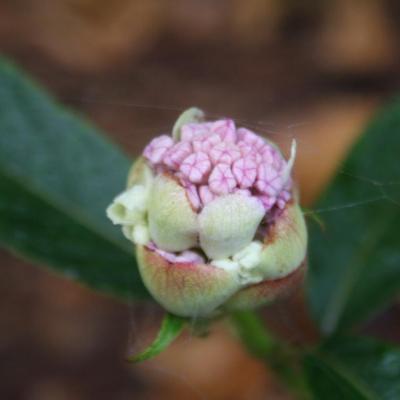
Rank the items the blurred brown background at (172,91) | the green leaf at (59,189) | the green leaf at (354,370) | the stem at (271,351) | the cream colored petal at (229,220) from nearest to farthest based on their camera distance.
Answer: the cream colored petal at (229,220), the green leaf at (354,370), the stem at (271,351), the green leaf at (59,189), the blurred brown background at (172,91)

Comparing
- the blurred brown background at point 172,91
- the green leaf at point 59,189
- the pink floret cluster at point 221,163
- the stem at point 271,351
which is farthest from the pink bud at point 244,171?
the blurred brown background at point 172,91

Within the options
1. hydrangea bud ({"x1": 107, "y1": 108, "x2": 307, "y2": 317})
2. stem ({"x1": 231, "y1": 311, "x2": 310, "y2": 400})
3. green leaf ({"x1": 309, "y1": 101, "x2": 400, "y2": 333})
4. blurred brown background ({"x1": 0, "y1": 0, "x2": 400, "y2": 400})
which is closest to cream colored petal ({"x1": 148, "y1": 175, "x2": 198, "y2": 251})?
hydrangea bud ({"x1": 107, "y1": 108, "x2": 307, "y2": 317})

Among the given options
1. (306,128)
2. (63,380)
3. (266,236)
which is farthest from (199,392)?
(266,236)

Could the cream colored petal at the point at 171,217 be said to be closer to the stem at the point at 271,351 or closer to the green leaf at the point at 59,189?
the stem at the point at 271,351

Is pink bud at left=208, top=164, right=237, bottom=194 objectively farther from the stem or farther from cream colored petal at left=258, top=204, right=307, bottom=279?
the stem

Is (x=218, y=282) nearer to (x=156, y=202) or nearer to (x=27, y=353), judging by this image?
(x=156, y=202)

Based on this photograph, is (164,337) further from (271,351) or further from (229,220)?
(271,351)
